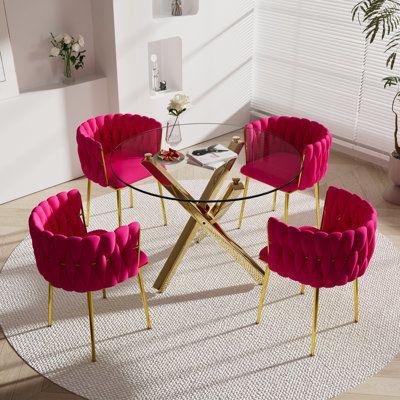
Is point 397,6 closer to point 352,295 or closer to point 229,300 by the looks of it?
point 352,295

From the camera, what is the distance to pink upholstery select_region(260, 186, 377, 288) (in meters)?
3.54

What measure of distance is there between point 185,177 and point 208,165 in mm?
187

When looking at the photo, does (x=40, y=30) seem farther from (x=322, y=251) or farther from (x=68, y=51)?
(x=322, y=251)

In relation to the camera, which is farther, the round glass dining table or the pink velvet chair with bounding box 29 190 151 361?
the round glass dining table

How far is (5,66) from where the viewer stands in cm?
518

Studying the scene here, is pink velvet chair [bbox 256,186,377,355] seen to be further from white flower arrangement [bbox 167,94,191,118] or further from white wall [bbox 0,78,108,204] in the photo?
white wall [bbox 0,78,108,204]

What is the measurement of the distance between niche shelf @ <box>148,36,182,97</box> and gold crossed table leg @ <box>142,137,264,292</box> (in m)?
1.95

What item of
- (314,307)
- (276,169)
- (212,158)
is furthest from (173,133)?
(314,307)

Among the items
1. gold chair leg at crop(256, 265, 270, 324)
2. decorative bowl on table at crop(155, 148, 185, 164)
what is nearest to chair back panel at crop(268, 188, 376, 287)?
gold chair leg at crop(256, 265, 270, 324)

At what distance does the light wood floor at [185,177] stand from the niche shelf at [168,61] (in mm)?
821

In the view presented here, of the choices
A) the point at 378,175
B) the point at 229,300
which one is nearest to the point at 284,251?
the point at 229,300

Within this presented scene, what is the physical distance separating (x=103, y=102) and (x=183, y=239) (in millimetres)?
2035

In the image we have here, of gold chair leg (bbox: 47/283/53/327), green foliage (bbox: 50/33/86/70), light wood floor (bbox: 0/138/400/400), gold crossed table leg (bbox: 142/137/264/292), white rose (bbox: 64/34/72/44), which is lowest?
light wood floor (bbox: 0/138/400/400)

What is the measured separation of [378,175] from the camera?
244 inches
